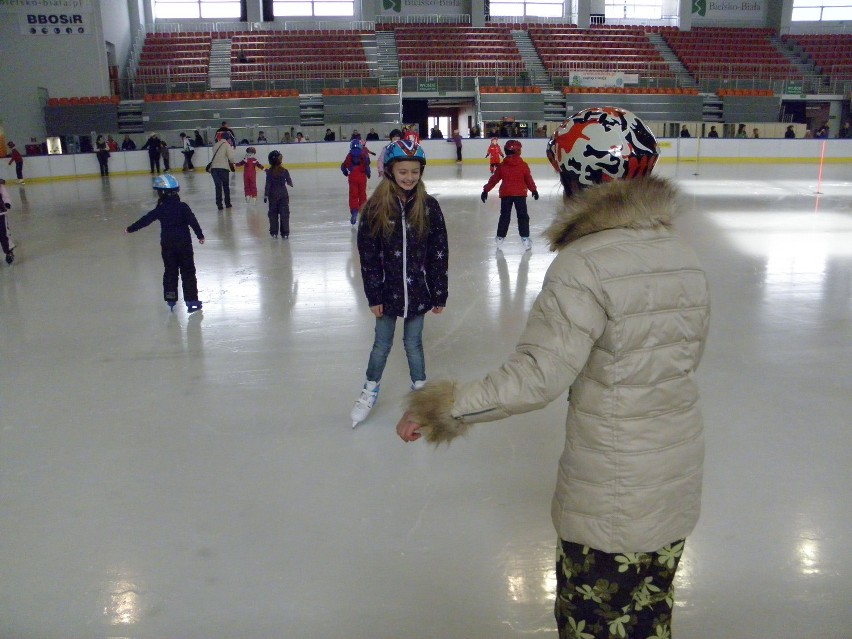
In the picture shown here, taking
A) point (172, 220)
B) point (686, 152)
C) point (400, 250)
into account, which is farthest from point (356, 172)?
point (686, 152)

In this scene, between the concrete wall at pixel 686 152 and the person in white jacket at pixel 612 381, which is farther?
the concrete wall at pixel 686 152

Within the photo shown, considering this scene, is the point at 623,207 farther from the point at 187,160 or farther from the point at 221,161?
the point at 187,160

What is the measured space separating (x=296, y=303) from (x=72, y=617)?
3908 millimetres

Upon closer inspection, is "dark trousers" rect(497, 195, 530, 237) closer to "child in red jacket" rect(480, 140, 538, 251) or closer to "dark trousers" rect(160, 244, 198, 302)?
"child in red jacket" rect(480, 140, 538, 251)

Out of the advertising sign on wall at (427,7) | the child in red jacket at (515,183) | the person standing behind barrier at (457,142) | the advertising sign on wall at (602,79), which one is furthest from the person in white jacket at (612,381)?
the advertising sign on wall at (427,7)

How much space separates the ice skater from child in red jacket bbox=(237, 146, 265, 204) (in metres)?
8.46

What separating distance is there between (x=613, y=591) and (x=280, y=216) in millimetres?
8147

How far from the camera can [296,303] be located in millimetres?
6016

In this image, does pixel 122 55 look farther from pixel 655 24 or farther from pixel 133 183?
pixel 655 24

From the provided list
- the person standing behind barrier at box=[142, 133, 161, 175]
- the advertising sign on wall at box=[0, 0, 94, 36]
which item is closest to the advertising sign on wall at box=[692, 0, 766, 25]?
the person standing behind barrier at box=[142, 133, 161, 175]

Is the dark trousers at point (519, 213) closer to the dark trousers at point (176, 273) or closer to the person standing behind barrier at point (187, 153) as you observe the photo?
the dark trousers at point (176, 273)

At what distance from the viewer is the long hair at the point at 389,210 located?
331cm

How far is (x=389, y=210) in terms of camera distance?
3.32m

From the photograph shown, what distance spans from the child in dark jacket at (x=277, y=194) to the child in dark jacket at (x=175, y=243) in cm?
282
